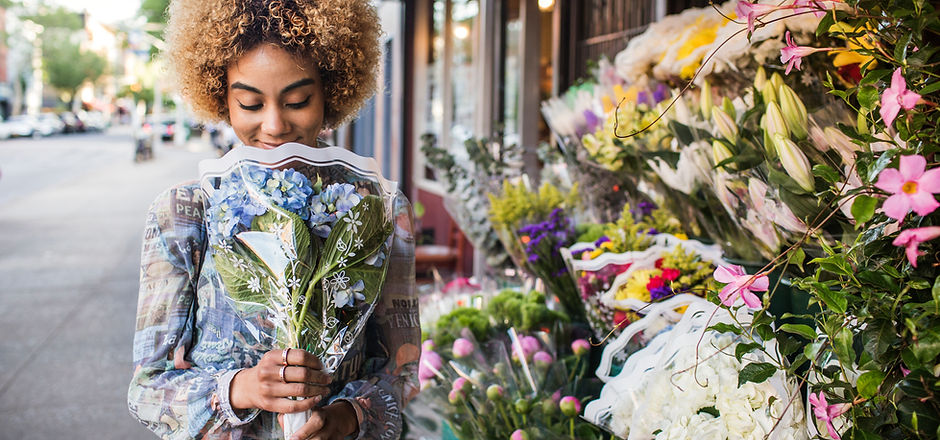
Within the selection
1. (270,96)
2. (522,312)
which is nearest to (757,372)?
(270,96)

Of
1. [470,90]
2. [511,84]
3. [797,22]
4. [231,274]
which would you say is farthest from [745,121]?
[470,90]

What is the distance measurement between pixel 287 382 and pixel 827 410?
2.55ft

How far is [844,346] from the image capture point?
0.85m

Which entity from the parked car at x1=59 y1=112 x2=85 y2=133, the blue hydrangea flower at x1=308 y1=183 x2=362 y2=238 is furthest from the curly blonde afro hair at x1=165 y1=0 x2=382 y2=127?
the parked car at x1=59 y1=112 x2=85 y2=133

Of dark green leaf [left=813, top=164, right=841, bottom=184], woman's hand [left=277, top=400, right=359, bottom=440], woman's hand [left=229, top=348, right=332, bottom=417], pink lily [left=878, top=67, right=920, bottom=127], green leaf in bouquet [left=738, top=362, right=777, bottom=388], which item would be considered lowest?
woman's hand [left=277, top=400, right=359, bottom=440]

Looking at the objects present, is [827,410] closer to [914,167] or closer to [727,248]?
[914,167]

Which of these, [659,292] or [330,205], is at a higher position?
[330,205]

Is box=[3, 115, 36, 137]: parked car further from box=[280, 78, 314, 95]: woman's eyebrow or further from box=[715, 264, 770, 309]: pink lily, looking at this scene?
box=[715, 264, 770, 309]: pink lily

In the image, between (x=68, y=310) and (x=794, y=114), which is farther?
(x=68, y=310)

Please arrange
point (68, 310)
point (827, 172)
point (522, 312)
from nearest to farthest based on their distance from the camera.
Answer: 1. point (827, 172)
2. point (522, 312)
3. point (68, 310)

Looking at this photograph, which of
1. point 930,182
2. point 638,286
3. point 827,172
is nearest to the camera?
point 930,182

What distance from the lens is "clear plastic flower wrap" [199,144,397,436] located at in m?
1.24

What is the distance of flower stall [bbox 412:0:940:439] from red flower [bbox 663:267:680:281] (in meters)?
0.01

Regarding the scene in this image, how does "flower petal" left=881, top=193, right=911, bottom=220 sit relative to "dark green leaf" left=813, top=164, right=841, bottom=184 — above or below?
below
